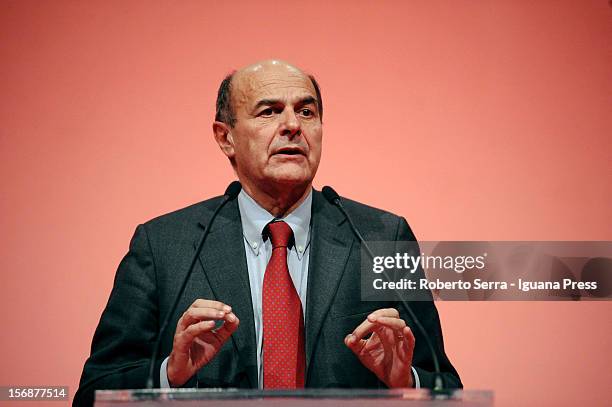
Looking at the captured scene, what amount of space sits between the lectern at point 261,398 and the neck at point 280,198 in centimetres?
97

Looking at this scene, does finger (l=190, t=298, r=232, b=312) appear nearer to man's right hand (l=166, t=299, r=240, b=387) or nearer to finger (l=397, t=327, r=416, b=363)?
man's right hand (l=166, t=299, r=240, b=387)

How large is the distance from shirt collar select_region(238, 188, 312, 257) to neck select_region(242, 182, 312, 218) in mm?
17

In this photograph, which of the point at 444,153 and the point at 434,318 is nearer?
the point at 434,318

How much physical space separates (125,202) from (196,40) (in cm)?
61

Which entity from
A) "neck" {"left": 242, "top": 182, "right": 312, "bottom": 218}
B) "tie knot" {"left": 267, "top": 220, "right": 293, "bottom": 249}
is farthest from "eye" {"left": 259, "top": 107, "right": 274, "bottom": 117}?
"tie knot" {"left": 267, "top": 220, "right": 293, "bottom": 249}

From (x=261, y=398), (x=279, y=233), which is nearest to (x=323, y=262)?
(x=279, y=233)

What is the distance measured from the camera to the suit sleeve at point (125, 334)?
226cm

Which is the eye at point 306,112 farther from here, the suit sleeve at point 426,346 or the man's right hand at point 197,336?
the man's right hand at point 197,336

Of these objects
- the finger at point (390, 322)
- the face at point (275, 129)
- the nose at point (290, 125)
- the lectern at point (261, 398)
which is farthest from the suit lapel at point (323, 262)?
the lectern at point (261, 398)

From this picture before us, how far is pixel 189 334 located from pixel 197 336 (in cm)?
5

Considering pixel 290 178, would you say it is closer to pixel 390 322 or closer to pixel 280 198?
pixel 280 198

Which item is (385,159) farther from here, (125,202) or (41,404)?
(41,404)

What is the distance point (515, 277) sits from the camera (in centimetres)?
272

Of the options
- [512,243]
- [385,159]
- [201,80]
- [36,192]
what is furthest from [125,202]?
[512,243]
